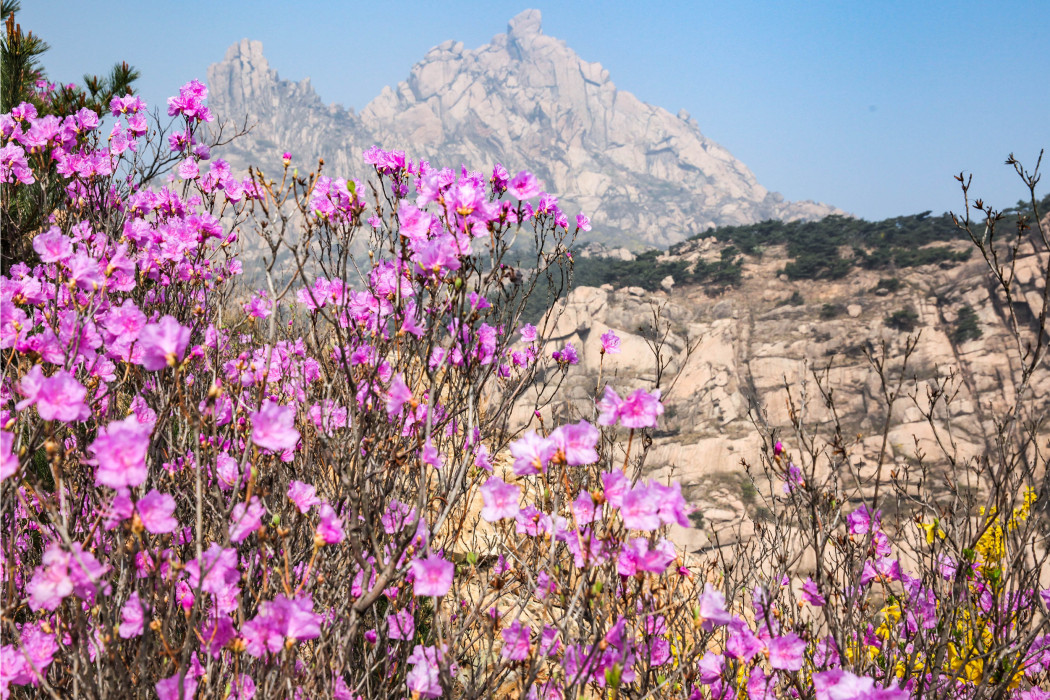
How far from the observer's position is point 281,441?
1.47m

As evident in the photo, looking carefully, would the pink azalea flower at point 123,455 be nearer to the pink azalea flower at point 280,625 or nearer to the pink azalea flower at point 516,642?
the pink azalea flower at point 280,625

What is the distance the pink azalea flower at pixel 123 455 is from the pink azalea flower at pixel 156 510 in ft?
0.55

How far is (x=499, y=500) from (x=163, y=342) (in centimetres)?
103

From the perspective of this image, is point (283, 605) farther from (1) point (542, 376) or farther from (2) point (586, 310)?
(2) point (586, 310)

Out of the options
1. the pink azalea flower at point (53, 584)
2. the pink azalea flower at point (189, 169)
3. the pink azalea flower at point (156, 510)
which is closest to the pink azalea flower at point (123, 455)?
the pink azalea flower at point (156, 510)

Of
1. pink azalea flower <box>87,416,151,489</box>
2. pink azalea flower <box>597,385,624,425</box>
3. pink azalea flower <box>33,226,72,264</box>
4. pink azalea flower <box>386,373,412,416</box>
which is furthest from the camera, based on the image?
pink azalea flower <box>33,226,72,264</box>

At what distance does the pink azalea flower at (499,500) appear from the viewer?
1.67m

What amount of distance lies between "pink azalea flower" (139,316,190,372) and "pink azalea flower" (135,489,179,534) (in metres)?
0.33

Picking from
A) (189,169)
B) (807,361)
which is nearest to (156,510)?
(189,169)

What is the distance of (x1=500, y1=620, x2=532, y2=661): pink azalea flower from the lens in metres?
1.73

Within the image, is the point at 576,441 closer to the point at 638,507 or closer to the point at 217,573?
the point at 638,507

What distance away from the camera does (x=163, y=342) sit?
134 cm

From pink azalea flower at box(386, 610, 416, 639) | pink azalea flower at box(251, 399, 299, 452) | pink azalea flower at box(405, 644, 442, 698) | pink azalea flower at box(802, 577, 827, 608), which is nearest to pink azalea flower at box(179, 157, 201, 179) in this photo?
pink azalea flower at box(251, 399, 299, 452)

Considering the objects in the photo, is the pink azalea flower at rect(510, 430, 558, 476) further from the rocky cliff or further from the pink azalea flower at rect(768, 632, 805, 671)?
the rocky cliff
